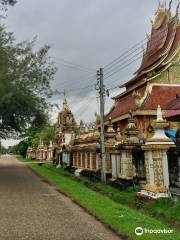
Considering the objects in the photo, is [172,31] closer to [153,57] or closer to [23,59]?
[153,57]

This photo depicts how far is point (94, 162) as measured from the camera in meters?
25.3

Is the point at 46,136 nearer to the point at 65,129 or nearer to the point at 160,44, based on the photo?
the point at 65,129

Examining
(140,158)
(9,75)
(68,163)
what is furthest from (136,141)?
(68,163)

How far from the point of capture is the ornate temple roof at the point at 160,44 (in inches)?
1033

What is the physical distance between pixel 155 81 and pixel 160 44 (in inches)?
186

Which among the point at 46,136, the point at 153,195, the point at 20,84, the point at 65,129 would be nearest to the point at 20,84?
the point at 20,84

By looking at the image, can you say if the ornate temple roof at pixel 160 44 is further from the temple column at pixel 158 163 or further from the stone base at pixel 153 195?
the stone base at pixel 153 195

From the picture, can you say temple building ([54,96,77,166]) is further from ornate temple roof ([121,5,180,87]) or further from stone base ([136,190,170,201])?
stone base ([136,190,170,201])

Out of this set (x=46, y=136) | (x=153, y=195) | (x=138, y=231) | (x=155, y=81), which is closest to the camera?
(x=138, y=231)

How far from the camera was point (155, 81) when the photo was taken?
25.5 meters

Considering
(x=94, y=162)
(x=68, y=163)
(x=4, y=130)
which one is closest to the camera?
(x=4, y=130)

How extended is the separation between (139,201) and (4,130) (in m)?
13.4

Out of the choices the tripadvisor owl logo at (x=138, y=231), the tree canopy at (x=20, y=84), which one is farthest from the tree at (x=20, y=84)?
the tripadvisor owl logo at (x=138, y=231)

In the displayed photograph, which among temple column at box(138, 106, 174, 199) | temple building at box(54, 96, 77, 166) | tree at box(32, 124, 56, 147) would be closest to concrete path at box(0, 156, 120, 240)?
temple column at box(138, 106, 174, 199)
